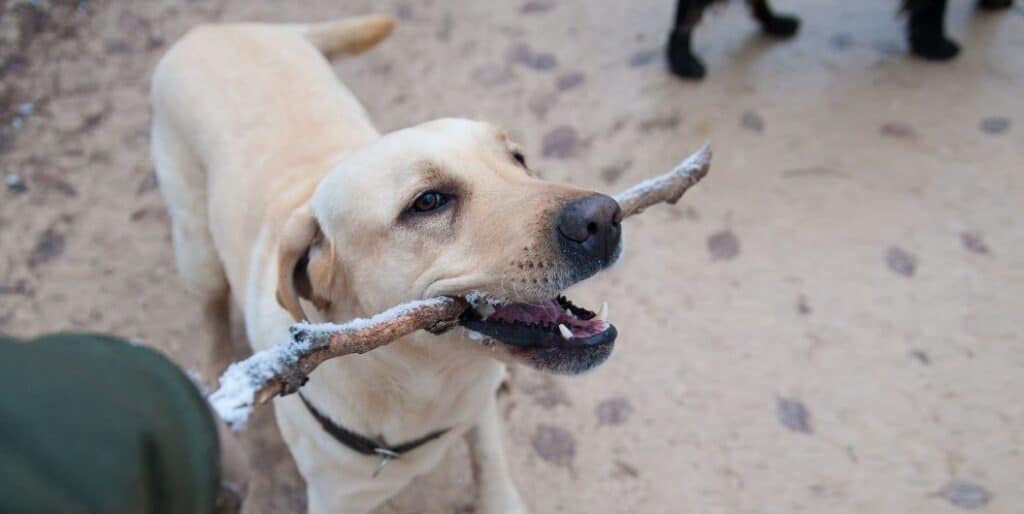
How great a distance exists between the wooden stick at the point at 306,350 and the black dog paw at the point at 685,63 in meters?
2.67

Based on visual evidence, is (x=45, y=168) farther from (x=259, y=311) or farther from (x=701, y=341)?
(x=701, y=341)

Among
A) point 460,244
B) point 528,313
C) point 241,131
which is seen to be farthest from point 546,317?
point 241,131

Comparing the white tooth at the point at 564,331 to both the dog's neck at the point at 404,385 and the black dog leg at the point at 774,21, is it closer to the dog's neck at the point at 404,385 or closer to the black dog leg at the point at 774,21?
the dog's neck at the point at 404,385

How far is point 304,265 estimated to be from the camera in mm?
1790

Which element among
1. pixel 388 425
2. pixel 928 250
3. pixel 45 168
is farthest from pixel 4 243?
pixel 928 250

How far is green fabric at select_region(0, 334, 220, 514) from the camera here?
2.42ft

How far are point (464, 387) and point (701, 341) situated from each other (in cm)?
120

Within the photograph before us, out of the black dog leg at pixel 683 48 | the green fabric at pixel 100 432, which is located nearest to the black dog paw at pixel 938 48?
the black dog leg at pixel 683 48

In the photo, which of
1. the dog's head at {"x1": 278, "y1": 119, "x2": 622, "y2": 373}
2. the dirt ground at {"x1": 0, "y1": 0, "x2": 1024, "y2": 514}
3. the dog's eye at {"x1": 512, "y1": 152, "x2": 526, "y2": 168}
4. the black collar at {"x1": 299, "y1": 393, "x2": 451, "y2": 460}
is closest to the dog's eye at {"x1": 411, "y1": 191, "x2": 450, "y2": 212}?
the dog's head at {"x1": 278, "y1": 119, "x2": 622, "y2": 373}

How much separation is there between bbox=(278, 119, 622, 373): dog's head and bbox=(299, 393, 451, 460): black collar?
0.28m

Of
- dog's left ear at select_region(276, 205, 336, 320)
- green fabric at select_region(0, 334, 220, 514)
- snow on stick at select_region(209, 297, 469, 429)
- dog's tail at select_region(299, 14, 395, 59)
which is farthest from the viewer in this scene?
dog's tail at select_region(299, 14, 395, 59)

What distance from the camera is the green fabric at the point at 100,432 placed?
0.74 meters

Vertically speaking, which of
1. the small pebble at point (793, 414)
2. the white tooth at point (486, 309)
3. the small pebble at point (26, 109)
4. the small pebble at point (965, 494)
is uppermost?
the white tooth at point (486, 309)

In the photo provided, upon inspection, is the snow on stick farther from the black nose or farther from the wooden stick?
the black nose
